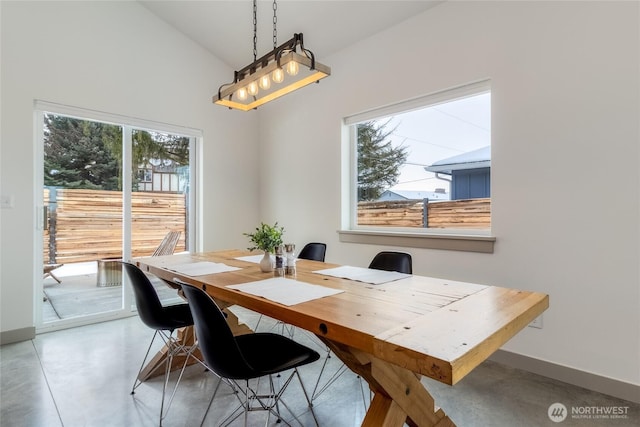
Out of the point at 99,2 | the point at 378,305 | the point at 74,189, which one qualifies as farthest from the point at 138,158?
the point at 378,305

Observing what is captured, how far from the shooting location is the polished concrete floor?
1.81m

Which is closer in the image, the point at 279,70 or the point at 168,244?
the point at 279,70

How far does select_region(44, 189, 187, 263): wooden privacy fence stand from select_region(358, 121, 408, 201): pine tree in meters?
2.23

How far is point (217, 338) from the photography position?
1346mm

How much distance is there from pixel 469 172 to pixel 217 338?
230cm

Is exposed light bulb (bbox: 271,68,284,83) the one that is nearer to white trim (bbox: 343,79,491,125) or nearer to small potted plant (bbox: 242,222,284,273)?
small potted plant (bbox: 242,222,284,273)

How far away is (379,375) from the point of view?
113 cm

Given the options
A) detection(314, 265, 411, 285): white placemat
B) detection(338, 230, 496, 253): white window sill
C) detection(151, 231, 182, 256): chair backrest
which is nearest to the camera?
detection(314, 265, 411, 285): white placemat

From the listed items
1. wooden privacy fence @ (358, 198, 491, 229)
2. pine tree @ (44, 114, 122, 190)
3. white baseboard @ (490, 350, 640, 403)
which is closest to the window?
wooden privacy fence @ (358, 198, 491, 229)

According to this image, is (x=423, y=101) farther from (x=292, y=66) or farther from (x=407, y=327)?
(x=407, y=327)

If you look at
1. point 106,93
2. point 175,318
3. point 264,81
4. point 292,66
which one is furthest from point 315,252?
point 106,93

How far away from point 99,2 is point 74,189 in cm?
184

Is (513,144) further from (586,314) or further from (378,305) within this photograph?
(378,305)

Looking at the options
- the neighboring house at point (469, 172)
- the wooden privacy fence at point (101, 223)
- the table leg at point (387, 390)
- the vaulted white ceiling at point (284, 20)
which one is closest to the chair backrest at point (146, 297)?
the table leg at point (387, 390)
